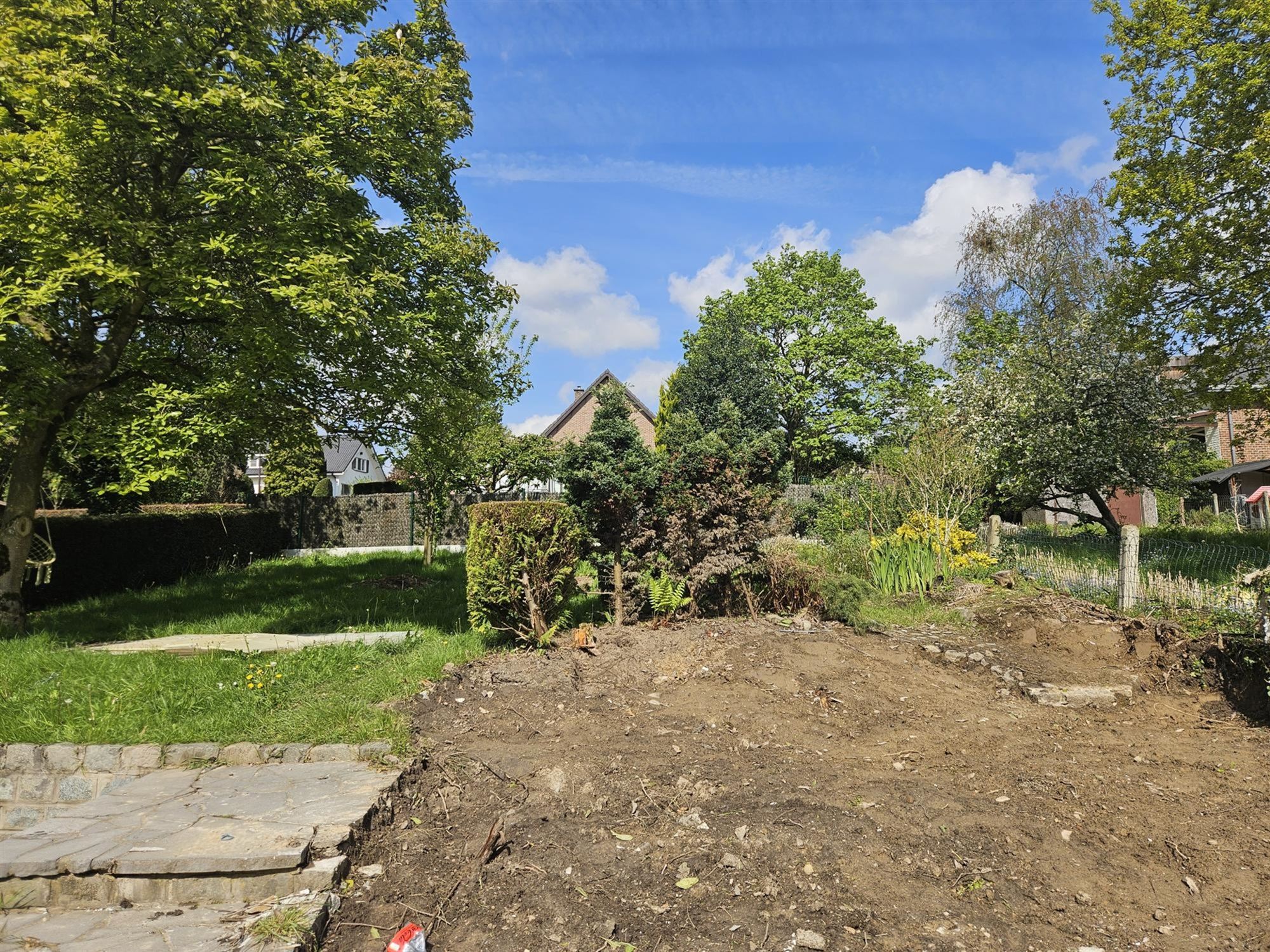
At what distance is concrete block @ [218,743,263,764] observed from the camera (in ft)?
14.7

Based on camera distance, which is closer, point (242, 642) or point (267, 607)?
point (242, 642)

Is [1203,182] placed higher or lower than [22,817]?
higher

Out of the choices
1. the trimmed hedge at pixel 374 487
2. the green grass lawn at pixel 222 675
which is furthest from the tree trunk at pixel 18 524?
the trimmed hedge at pixel 374 487

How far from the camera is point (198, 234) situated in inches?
275

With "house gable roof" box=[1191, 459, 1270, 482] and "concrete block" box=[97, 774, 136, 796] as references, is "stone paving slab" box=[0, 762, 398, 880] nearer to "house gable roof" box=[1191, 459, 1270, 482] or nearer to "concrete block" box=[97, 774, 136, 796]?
"concrete block" box=[97, 774, 136, 796]

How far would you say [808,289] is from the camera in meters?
29.8

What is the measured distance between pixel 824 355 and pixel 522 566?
997 inches

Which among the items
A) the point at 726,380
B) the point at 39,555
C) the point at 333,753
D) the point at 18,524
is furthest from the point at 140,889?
the point at 726,380

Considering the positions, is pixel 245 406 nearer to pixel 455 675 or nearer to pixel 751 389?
pixel 455 675

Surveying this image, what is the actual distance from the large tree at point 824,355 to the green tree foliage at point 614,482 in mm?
21998

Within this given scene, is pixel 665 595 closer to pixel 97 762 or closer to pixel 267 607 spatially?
pixel 97 762

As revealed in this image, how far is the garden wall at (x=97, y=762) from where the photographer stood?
4453 mm

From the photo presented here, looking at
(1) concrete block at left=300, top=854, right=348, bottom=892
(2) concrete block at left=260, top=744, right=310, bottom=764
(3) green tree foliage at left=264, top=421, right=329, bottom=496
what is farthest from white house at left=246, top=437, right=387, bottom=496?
(1) concrete block at left=300, top=854, right=348, bottom=892

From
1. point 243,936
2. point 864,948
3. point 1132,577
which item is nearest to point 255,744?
point 243,936
